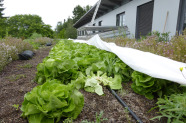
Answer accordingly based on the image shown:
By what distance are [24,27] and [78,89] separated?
29278mm

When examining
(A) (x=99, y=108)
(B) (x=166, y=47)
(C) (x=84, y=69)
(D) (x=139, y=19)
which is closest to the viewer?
(A) (x=99, y=108)

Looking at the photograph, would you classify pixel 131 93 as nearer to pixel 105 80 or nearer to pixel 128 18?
pixel 105 80

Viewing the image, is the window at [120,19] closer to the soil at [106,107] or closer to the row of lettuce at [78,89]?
the row of lettuce at [78,89]

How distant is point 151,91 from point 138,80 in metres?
0.20

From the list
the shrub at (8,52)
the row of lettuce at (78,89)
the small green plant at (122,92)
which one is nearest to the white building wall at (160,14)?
the row of lettuce at (78,89)

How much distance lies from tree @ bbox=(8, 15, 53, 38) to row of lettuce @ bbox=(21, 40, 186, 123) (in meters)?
26.3

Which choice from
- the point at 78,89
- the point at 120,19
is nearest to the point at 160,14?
the point at 120,19

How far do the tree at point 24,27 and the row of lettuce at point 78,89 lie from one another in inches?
1036

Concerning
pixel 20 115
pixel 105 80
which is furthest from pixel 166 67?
pixel 20 115

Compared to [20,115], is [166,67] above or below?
above

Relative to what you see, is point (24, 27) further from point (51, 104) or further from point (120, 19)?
point (51, 104)

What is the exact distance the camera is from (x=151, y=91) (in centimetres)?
155

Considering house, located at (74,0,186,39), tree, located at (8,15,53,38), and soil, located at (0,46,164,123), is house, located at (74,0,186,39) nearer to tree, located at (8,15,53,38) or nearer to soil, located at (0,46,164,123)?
soil, located at (0,46,164,123)

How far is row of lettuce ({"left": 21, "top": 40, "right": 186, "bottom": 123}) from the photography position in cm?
105
